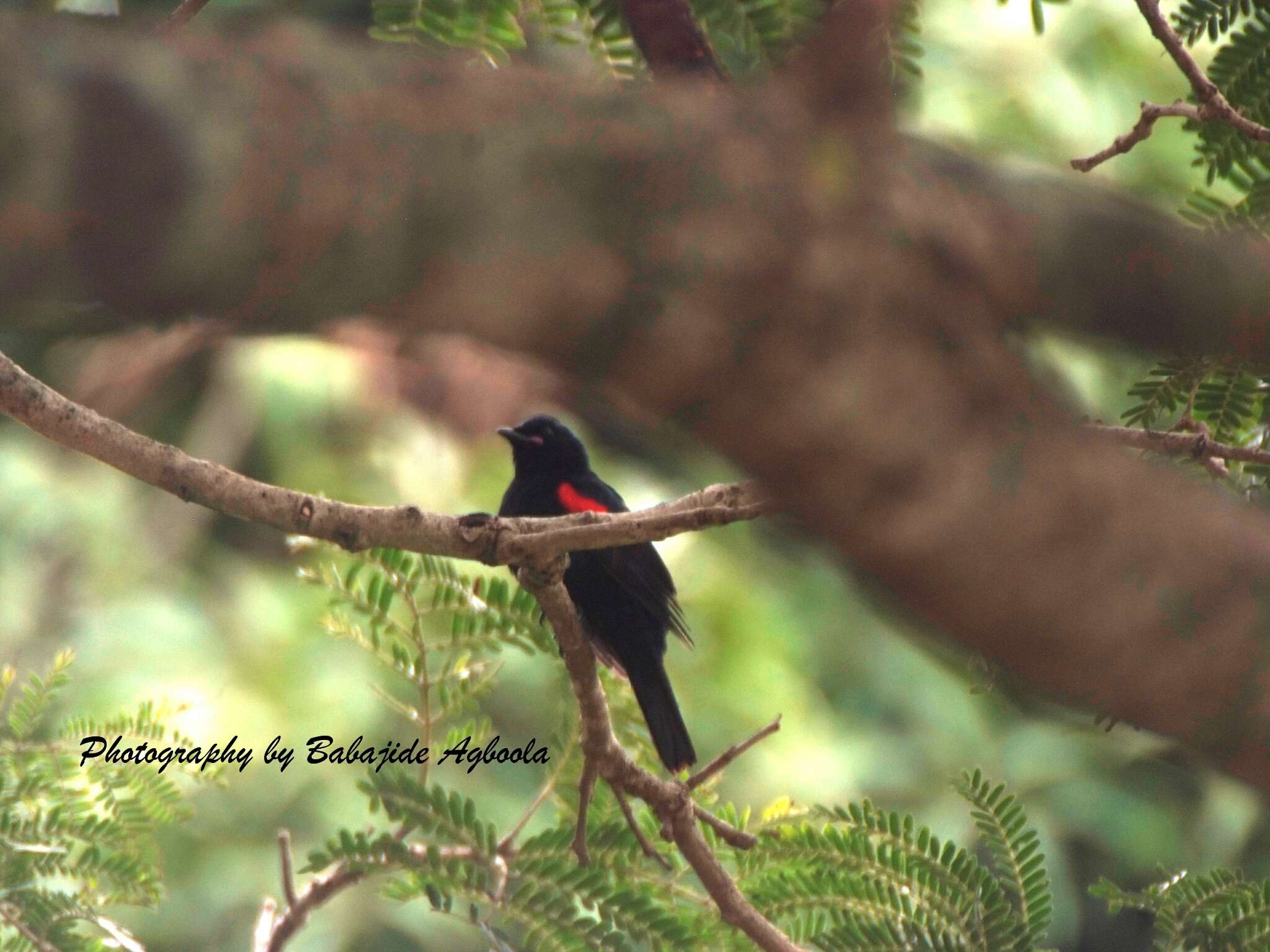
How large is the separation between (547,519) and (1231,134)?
1.46 metres

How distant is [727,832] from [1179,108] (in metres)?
1.61

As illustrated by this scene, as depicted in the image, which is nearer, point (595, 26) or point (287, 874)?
point (595, 26)

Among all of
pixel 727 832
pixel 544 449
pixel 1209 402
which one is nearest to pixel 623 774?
pixel 727 832

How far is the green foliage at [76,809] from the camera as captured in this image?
250 centimetres

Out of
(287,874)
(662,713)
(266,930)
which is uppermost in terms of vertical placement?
(287,874)

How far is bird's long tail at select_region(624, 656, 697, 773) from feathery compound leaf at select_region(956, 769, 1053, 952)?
1149 mm

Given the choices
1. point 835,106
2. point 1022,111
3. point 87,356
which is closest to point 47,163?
point 835,106

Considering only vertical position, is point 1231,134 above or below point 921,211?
below

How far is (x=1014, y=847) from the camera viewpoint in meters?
2.37

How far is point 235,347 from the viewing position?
11.1m

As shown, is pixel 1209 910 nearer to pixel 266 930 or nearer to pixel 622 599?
pixel 266 930

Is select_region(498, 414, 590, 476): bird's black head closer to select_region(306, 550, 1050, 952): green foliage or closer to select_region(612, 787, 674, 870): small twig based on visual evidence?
select_region(306, 550, 1050, 952): green foliage

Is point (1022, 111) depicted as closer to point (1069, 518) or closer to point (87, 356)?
point (87, 356)

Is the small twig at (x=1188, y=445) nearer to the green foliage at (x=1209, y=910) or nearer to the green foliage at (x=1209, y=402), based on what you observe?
the green foliage at (x=1209, y=402)
